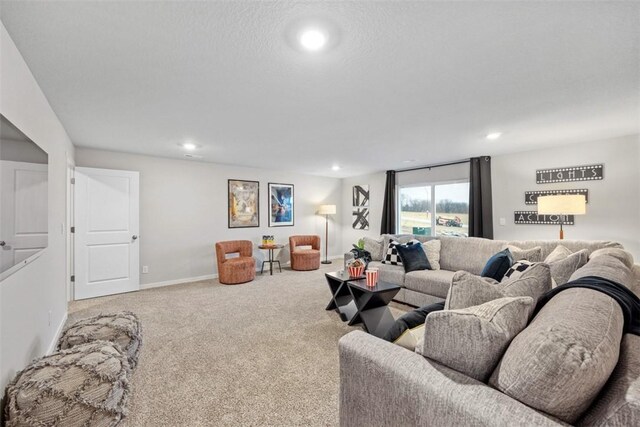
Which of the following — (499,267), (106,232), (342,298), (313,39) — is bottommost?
(342,298)

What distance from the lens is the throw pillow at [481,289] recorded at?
1.25 metres

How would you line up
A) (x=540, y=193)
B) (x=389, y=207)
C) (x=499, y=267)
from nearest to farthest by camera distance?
(x=499, y=267), (x=540, y=193), (x=389, y=207)

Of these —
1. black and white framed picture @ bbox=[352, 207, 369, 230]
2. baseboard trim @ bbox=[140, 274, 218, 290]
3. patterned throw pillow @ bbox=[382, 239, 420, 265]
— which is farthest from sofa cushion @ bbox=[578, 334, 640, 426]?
black and white framed picture @ bbox=[352, 207, 369, 230]

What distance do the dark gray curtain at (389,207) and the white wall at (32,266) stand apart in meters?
5.48

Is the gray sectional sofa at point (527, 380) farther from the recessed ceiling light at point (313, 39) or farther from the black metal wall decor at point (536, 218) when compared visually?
the black metal wall decor at point (536, 218)

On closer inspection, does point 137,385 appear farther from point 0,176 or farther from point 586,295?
point 586,295

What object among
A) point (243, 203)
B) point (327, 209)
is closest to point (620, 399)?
point (243, 203)

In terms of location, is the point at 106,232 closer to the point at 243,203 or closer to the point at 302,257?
the point at 243,203

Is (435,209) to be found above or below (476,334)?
above

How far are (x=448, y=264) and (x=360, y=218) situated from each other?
3377 millimetres

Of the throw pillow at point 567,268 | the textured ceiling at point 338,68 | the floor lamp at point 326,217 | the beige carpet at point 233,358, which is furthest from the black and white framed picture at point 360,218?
the throw pillow at point 567,268

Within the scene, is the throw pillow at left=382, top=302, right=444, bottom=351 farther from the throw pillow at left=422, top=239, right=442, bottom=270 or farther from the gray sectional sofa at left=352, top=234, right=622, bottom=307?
the throw pillow at left=422, top=239, right=442, bottom=270

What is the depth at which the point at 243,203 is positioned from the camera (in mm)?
5934

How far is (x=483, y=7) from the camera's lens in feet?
4.50
